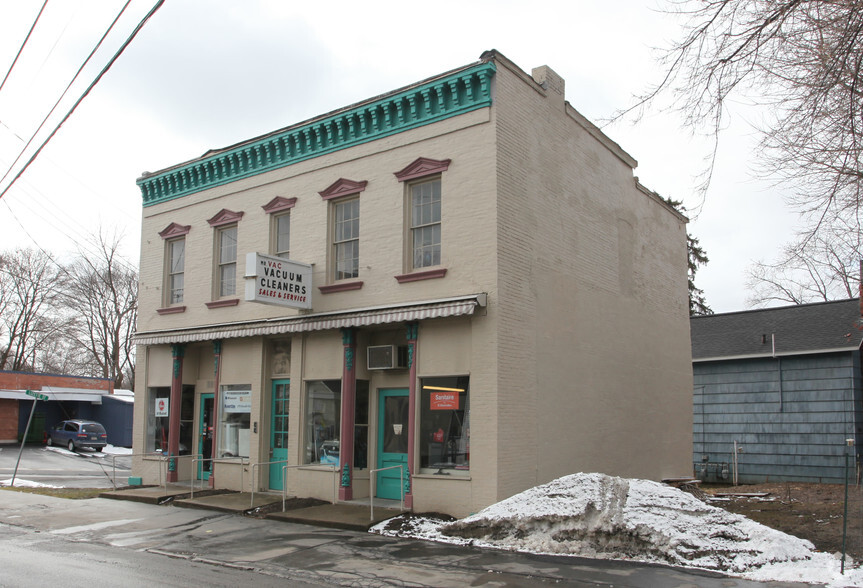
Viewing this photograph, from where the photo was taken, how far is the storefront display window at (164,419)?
19797 millimetres

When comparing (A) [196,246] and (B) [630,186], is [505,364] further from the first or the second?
(A) [196,246]

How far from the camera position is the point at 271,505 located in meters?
15.3

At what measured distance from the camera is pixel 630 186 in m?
19.3

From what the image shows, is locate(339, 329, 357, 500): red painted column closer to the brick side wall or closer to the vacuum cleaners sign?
the vacuum cleaners sign

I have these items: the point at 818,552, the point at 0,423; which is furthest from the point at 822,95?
the point at 0,423

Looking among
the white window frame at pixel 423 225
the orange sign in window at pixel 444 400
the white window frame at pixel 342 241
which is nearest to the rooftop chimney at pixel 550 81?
the white window frame at pixel 423 225

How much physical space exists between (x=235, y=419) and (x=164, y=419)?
3.40 m

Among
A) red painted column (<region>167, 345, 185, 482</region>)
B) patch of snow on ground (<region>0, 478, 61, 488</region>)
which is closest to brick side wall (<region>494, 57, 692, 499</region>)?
red painted column (<region>167, 345, 185, 482</region>)

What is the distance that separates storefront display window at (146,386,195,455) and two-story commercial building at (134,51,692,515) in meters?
0.07

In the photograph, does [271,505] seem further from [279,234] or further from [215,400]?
[279,234]

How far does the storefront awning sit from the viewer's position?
13461 millimetres

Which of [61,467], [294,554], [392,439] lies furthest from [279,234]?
[61,467]

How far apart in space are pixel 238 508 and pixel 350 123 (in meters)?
8.69

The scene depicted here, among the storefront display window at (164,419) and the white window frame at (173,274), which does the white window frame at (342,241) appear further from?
the storefront display window at (164,419)
